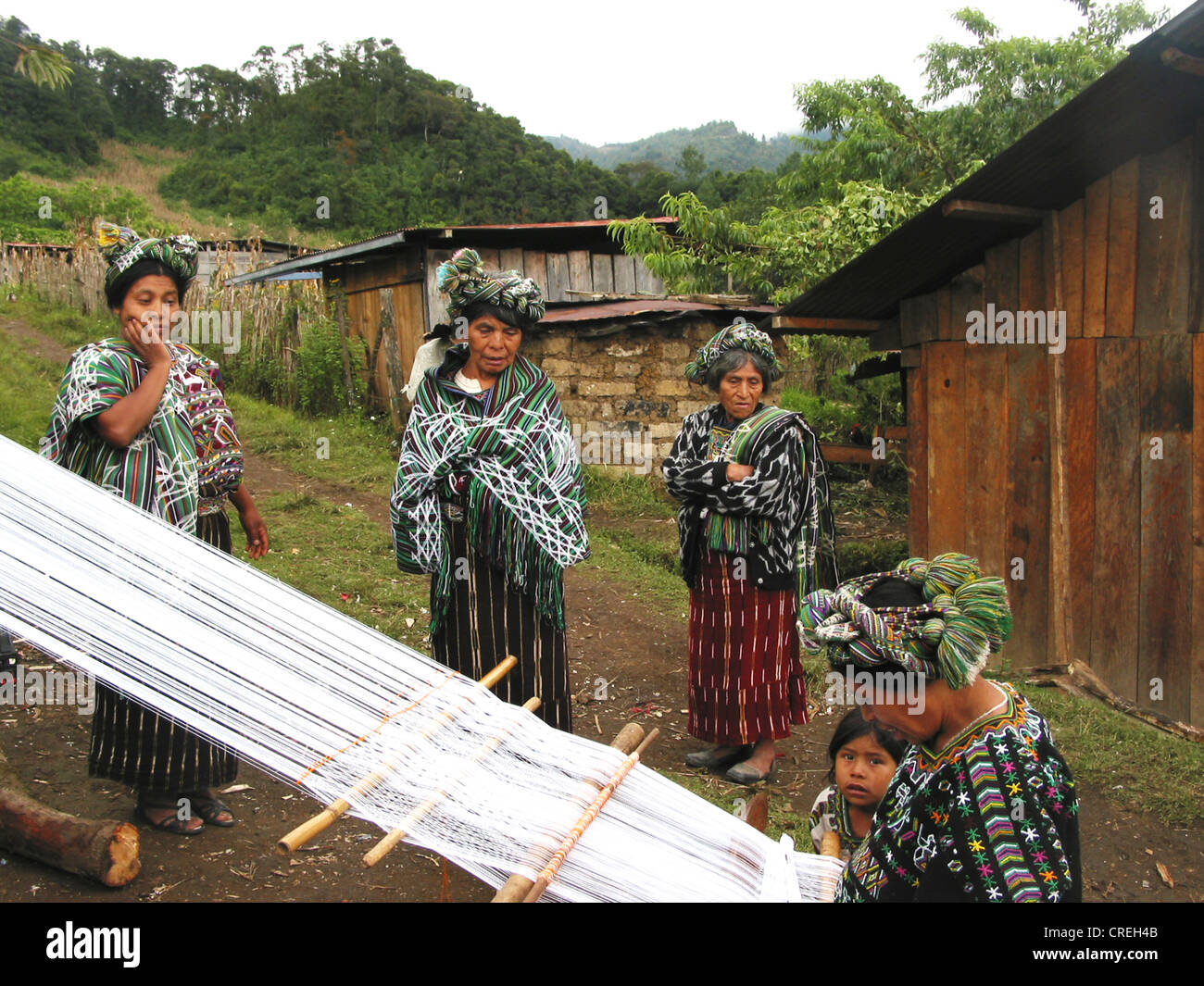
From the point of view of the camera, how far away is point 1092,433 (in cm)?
490

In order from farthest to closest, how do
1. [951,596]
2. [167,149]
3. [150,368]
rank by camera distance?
[167,149], [150,368], [951,596]

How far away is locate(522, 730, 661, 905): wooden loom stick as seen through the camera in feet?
5.56

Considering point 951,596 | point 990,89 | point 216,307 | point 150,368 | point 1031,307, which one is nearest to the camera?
point 951,596

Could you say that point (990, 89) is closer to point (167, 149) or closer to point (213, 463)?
point (213, 463)

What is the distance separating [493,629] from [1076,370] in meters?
3.60

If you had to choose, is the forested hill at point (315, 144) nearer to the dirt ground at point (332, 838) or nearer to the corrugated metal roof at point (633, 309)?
the corrugated metal roof at point (633, 309)

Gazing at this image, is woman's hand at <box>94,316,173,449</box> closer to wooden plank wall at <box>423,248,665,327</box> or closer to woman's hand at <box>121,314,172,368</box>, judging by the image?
woman's hand at <box>121,314,172,368</box>

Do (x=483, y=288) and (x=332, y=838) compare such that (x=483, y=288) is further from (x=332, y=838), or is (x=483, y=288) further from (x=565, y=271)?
(x=565, y=271)

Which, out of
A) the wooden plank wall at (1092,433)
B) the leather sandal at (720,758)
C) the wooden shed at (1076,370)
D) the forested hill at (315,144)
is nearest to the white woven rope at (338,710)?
the leather sandal at (720,758)

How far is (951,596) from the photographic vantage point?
1.66 meters

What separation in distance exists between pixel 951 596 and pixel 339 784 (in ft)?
3.99

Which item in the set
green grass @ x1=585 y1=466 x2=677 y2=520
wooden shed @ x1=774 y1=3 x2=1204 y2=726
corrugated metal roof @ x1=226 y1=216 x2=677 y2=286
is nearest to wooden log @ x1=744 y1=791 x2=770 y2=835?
wooden shed @ x1=774 y1=3 x2=1204 y2=726

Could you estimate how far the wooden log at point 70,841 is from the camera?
Result: 2.61 meters

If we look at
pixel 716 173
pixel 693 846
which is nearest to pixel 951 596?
pixel 693 846
